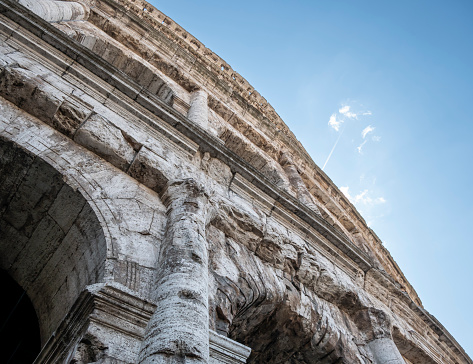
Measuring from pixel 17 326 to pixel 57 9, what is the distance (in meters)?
4.85

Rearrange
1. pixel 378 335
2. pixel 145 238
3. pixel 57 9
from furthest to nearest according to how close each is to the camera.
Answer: pixel 57 9
pixel 378 335
pixel 145 238

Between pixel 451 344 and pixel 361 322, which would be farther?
pixel 451 344

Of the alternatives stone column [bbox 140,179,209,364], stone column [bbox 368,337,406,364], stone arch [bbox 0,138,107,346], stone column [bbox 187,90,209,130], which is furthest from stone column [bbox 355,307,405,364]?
stone arch [bbox 0,138,107,346]

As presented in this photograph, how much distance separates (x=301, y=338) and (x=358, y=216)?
7693 millimetres

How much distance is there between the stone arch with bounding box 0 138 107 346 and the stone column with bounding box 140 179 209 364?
0.51 metres

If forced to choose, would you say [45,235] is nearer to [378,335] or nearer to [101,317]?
[101,317]

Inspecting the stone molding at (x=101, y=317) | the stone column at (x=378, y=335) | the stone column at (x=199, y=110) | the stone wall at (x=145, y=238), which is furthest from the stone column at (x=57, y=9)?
the stone column at (x=378, y=335)

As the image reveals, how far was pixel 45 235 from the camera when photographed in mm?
2982

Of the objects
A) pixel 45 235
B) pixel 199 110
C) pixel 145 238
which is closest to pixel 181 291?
pixel 145 238

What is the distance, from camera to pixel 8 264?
3096 mm

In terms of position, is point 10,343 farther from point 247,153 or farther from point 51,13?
point 247,153

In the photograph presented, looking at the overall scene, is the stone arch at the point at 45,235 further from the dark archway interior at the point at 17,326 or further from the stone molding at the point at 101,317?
the stone molding at the point at 101,317

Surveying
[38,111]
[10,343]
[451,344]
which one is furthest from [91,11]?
[451,344]

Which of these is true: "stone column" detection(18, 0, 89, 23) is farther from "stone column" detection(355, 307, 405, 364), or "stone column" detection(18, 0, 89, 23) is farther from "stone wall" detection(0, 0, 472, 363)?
"stone column" detection(355, 307, 405, 364)
